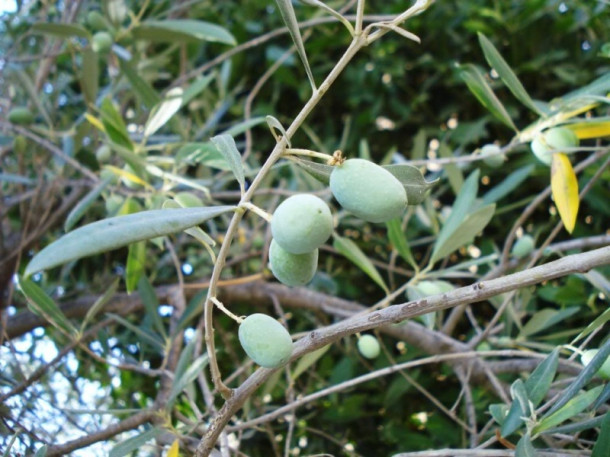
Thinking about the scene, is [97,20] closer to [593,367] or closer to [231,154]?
[231,154]

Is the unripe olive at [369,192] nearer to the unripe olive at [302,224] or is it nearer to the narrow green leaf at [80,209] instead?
the unripe olive at [302,224]

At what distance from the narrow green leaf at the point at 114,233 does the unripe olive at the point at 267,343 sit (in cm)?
10

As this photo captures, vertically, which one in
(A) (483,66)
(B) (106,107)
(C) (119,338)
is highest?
(A) (483,66)

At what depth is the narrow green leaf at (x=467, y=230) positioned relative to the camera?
102cm

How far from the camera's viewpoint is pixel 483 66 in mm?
1874

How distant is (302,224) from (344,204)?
43 millimetres

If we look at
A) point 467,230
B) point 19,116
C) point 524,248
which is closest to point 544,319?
point 524,248

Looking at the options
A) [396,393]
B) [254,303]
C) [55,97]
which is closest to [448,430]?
[396,393]

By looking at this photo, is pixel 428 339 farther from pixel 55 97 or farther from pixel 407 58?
pixel 55 97

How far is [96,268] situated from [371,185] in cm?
156

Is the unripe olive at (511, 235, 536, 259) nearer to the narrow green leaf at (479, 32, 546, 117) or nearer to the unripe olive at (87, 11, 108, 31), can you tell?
the narrow green leaf at (479, 32, 546, 117)

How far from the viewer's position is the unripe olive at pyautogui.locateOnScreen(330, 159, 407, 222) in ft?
1.56

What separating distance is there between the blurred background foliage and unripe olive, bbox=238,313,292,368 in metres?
0.67

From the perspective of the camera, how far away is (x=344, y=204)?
49cm
